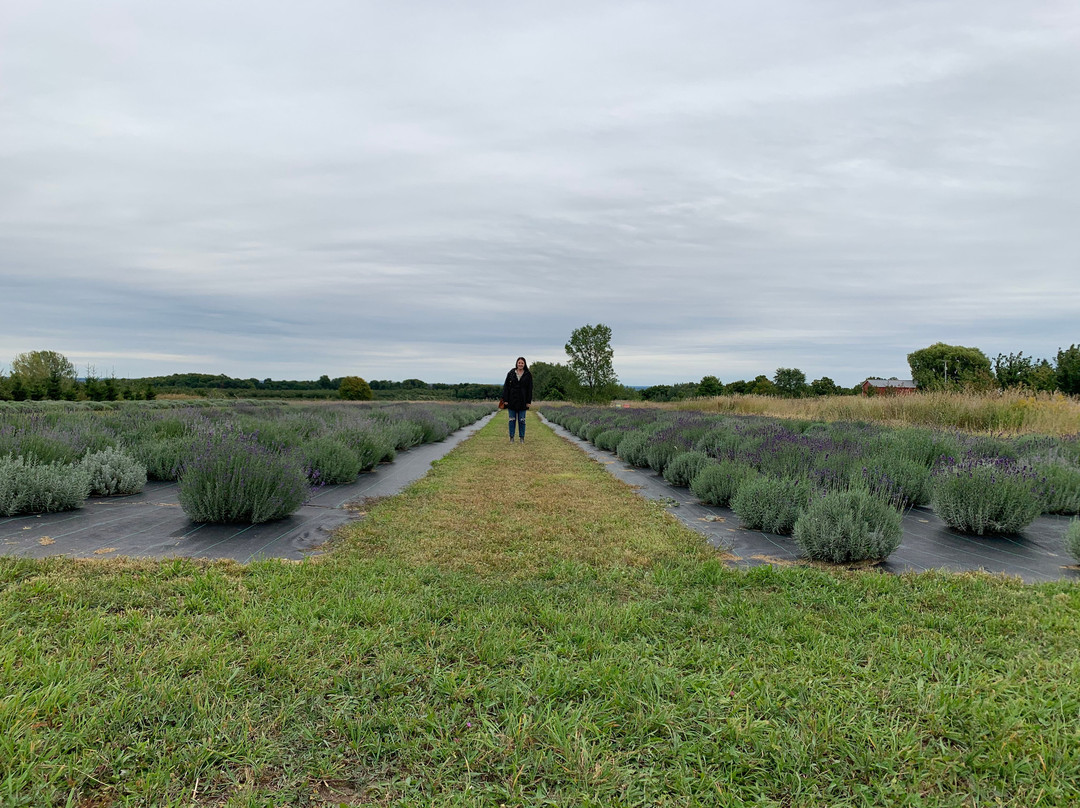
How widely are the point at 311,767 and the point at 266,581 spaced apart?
202 centimetres

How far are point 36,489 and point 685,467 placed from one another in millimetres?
7659

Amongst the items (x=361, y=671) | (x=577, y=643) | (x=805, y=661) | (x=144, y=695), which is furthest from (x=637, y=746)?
(x=144, y=695)

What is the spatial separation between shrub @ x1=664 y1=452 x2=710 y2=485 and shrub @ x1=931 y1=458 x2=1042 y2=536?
3.03 metres

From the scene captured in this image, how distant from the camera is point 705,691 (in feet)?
8.25

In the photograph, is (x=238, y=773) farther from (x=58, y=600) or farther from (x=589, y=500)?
(x=589, y=500)

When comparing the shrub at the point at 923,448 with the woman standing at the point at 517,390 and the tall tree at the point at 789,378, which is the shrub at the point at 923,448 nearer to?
the woman standing at the point at 517,390

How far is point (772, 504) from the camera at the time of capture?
5676mm

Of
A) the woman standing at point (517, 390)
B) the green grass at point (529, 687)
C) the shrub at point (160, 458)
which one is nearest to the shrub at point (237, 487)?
the green grass at point (529, 687)

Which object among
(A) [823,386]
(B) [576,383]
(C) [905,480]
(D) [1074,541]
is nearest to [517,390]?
(C) [905,480]

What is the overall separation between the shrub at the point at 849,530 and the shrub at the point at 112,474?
730 centimetres

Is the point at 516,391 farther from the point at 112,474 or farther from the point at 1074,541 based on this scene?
the point at 1074,541

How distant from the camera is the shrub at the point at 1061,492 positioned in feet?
21.4

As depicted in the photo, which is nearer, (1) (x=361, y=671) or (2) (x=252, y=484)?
(1) (x=361, y=671)

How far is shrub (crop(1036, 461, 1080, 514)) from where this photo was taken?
21.4 feet
